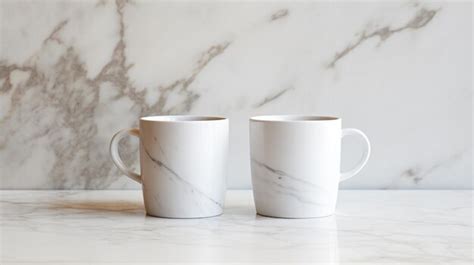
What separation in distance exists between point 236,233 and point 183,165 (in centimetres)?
12

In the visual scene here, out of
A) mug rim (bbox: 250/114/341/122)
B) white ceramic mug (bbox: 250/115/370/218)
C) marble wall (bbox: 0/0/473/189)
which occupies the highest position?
marble wall (bbox: 0/0/473/189)

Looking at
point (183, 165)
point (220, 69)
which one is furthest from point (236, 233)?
point (220, 69)

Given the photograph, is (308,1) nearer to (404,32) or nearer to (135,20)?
(404,32)

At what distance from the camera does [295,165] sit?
0.99 metres

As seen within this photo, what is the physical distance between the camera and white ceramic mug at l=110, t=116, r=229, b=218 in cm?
98

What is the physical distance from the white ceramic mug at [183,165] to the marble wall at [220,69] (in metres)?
0.21

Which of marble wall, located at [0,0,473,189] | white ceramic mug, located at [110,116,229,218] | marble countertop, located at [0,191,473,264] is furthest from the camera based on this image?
marble wall, located at [0,0,473,189]

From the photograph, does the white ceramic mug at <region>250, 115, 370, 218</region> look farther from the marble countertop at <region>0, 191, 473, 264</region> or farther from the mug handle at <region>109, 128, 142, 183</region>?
the mug handle at <region>109, 128, 142, 183</region>

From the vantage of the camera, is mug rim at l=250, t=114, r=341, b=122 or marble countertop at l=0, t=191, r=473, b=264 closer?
marble countertop at l=0, t=191, r=473, b=264

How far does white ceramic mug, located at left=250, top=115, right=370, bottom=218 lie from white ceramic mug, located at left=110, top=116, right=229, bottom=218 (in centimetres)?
6

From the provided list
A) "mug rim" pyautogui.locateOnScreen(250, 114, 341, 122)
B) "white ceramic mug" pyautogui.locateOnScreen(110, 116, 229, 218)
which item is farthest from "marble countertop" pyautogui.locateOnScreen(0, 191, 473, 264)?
"mug rim" pyautogui.locateOnScreen(250, 114, 341, 122)

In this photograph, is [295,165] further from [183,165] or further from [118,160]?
[118,160]

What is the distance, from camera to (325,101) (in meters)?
1.23

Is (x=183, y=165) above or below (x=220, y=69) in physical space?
below
